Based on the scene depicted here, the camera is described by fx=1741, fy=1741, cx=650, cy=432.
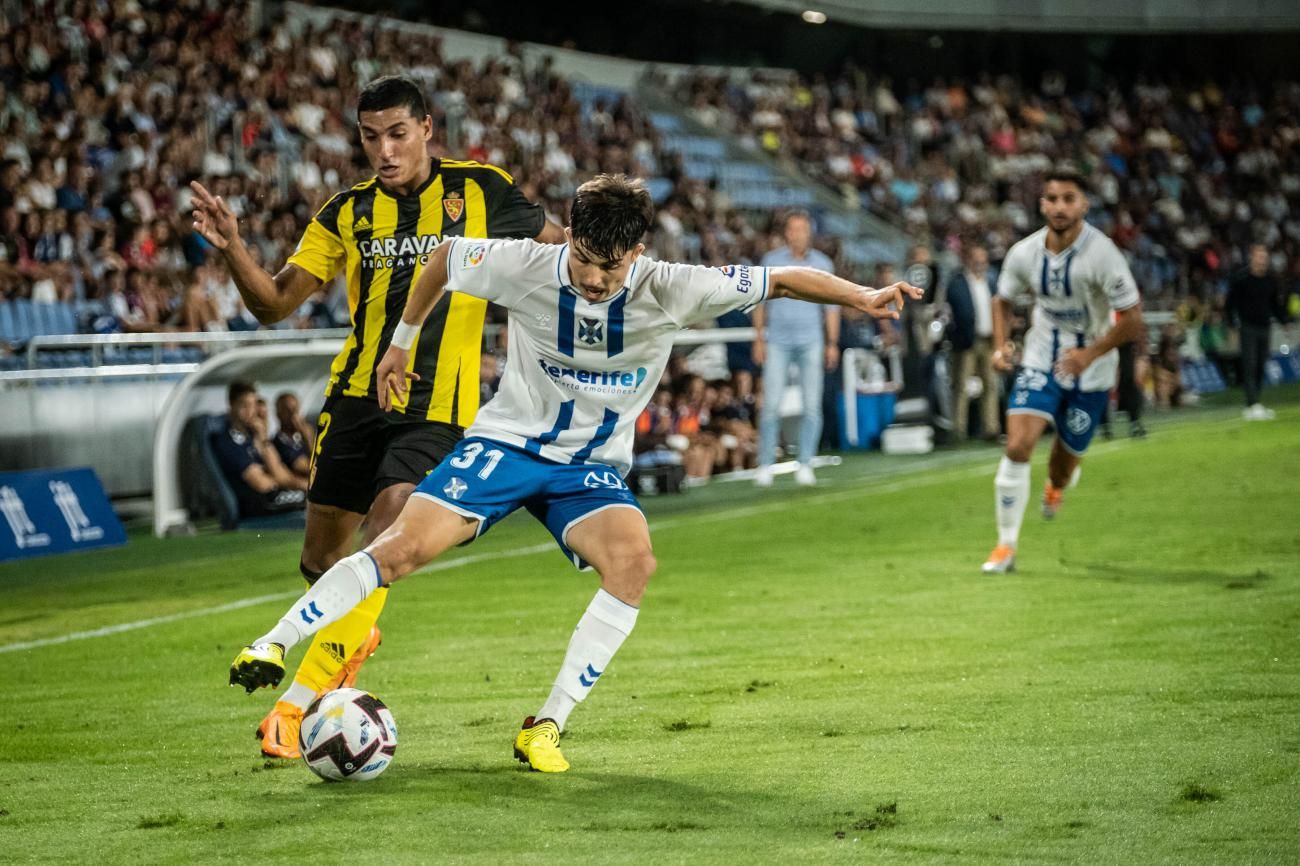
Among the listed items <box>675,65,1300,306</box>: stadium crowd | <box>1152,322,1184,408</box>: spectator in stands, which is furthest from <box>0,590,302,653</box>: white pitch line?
<box>675,65,1300,306</box>: stadium crowd

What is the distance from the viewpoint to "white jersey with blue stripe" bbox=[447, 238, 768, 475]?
5.75 metres

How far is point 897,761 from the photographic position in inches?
222

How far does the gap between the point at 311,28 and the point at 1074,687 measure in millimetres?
20709

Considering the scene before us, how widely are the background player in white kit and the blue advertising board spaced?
729cm

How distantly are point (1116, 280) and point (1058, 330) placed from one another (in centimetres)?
51

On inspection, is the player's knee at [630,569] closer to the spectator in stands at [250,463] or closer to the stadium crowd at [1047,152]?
the spectator in stands at [250,463]

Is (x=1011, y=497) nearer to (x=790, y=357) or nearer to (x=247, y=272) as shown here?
(x=247, y=272)

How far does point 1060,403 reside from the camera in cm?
1084

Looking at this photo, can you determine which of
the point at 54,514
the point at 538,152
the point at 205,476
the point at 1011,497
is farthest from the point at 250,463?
the point at 538,152

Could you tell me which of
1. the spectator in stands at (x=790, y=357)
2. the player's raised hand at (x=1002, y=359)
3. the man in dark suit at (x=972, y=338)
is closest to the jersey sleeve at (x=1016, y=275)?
the player's raised hand at (x=1002, y=359)

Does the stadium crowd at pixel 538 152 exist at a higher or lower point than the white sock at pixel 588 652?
higher

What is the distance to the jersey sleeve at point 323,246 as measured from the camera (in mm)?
6559

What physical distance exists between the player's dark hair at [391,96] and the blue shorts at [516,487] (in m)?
1.28

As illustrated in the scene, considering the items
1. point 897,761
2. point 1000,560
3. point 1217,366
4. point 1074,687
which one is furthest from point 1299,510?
point 1217,366
